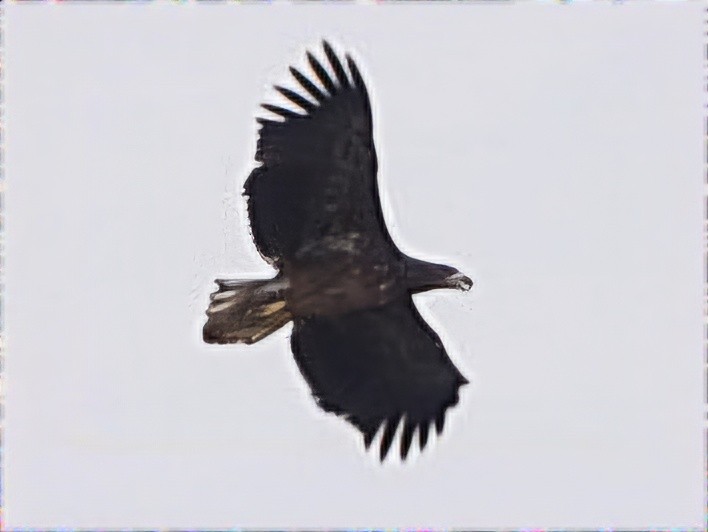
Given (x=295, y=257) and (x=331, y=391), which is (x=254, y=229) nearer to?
(x=295, y=257)

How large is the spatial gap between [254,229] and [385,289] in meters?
1.45

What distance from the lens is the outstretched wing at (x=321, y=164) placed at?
16203 millimetres

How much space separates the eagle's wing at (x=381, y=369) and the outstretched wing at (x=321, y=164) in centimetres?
97

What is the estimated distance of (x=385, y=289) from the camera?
1706cm

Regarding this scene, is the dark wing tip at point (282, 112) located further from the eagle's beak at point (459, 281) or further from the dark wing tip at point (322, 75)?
the eagle's beak at point (459, 281)

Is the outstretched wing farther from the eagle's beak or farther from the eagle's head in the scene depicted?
the eagle's beak

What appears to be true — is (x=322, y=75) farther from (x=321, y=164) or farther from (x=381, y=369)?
(x=381, y=369)

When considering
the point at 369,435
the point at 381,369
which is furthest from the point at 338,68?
the point at 369,435

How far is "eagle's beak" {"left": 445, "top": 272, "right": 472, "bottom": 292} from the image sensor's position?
17.2 metres

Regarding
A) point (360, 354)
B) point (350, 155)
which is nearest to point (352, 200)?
point (350, 155)

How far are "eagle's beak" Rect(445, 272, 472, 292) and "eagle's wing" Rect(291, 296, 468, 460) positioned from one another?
1.53ft

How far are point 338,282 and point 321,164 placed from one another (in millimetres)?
1359

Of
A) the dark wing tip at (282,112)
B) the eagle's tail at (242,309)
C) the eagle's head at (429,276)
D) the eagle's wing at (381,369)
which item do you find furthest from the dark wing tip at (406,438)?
the dark wing tip at (282,112)

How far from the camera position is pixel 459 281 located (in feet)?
56.7
